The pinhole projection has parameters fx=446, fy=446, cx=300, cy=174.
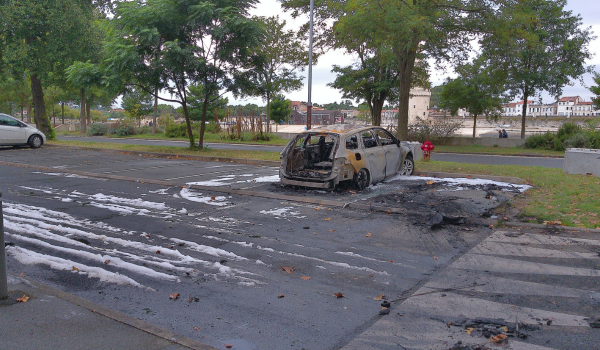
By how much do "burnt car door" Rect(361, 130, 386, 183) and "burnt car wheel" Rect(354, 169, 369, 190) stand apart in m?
0.19

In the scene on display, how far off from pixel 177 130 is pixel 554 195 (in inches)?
1350

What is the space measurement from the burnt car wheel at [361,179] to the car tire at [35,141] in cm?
1836

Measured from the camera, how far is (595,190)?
9.84m

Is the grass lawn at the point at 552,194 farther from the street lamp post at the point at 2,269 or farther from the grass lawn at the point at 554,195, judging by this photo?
the street lamp post at the point at 2,269

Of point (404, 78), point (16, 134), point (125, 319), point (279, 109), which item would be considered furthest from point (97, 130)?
point (125, 319)

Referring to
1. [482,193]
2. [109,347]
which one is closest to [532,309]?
[109,347]

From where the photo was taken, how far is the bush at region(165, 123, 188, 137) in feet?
128

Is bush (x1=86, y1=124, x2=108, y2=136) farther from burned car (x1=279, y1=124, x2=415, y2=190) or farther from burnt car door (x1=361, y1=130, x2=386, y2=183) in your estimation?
burnt car door (x1=361, y1=130, x2=386, y2=183)

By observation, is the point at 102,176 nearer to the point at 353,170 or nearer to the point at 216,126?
the point at 353,170

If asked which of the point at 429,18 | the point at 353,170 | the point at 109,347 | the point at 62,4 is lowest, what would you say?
the point at 109,347

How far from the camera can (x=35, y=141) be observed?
2202 centimetres

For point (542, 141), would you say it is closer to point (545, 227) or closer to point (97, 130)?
point (545, 227)

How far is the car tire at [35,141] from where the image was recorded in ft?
71.5

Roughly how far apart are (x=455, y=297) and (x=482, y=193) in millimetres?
6093
